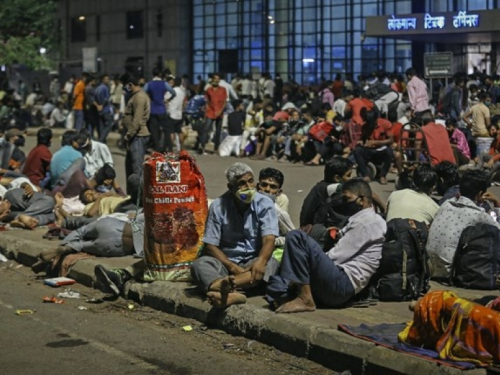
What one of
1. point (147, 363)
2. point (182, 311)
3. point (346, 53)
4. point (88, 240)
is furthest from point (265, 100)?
point (147, 363)

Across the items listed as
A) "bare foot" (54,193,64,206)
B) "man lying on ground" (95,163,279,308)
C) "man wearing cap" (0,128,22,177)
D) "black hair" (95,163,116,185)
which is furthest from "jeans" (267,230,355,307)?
"man wearing cap" (0,128,22,177)

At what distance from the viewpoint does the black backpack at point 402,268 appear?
8.12m

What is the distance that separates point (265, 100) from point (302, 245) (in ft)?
55.1

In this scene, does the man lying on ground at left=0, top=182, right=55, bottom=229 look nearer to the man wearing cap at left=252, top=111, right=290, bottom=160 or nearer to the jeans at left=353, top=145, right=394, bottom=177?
the jeans at left=353, top=145, right=394, bottom=177

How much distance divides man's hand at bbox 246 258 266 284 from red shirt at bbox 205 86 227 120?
14.2m

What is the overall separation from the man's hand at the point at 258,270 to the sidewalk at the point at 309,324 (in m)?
0.18

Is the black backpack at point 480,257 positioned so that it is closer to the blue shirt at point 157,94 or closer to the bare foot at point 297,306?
the bare foot at point 297,306

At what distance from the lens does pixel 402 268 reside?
8.13m

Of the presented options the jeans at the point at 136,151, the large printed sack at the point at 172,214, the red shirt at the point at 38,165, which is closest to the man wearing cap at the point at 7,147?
the red shirt at the point at 38,165

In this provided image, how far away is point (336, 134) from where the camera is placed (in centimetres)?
1947

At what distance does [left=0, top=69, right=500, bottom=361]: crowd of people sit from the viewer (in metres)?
8.01

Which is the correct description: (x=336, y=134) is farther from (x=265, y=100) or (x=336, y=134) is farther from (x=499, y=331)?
(x=499, y=331)

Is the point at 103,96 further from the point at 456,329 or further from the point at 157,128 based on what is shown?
the point at 456,329

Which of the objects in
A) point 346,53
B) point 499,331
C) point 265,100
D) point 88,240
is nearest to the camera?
point 499,331
